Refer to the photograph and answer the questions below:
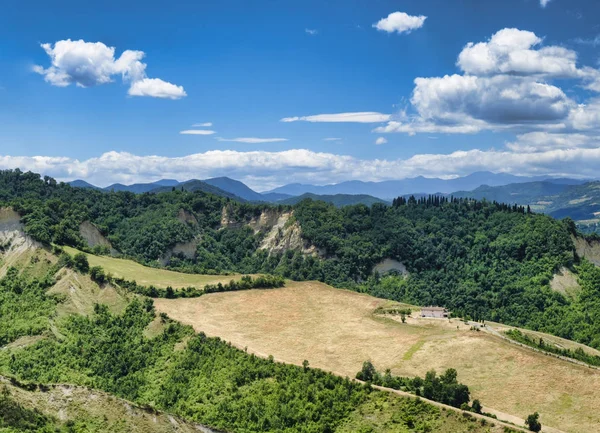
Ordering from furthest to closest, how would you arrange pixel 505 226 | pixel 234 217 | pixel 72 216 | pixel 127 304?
1. pixel 234 217
2. pixel 505 226
3. pixel 72 216
4. pixel 127 304

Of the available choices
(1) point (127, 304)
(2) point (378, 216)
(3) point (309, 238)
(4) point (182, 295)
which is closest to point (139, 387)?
(1) point (127, 304)

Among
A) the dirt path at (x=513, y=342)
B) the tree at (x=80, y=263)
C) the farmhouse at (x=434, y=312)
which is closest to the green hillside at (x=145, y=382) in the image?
the tree at (x=80, y=263)

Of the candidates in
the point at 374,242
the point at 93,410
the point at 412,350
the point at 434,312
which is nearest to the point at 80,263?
the point at 93,410

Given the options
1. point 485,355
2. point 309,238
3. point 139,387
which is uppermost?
point 309,238

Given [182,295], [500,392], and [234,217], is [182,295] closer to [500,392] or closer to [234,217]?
[500,392]

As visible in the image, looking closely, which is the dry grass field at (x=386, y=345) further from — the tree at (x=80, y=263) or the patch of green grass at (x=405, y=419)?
the tree at (x=80, y=263)

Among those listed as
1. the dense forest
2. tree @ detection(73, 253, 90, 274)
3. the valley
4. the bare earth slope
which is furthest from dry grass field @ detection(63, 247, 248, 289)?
the bare earth slope
